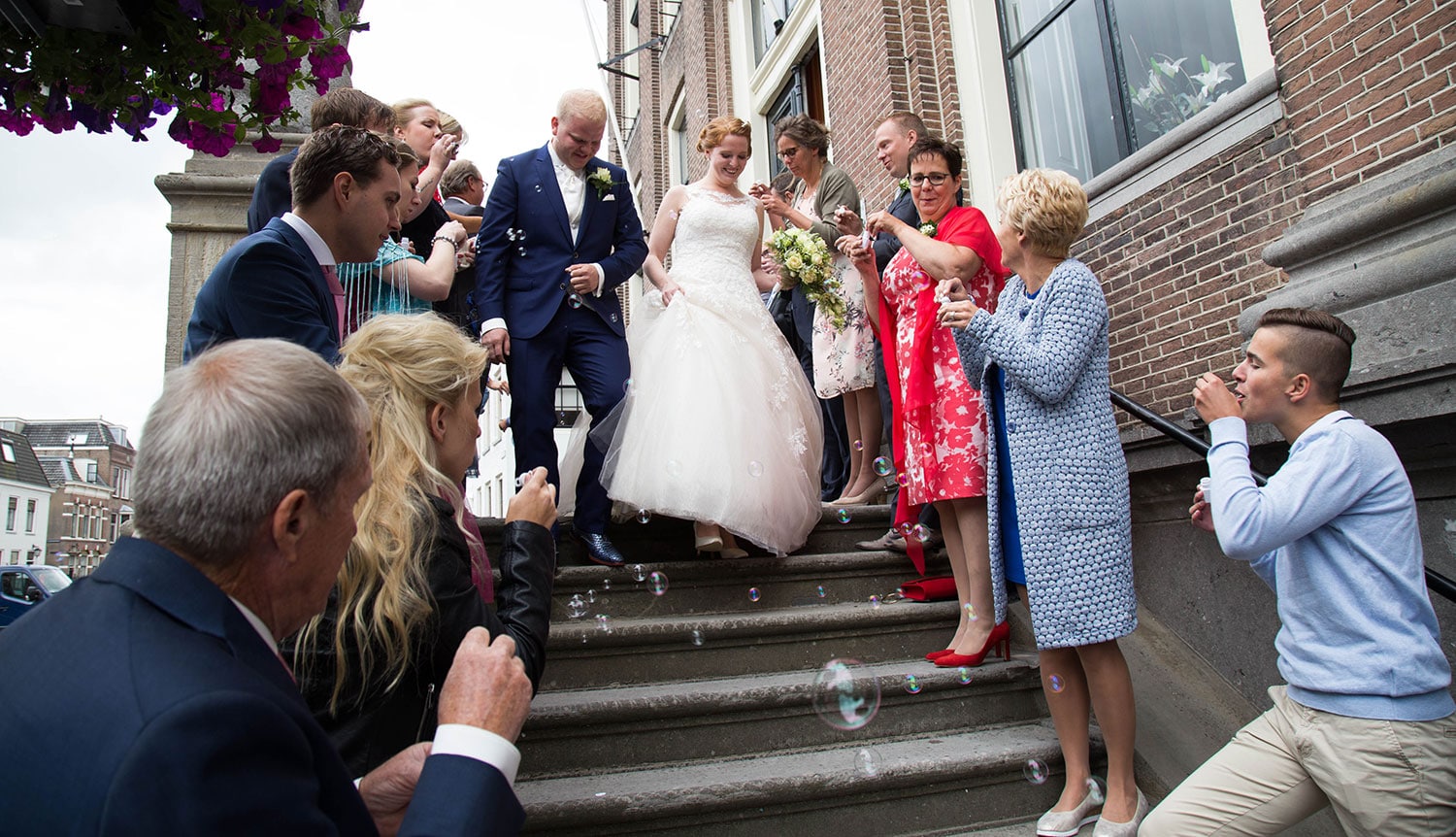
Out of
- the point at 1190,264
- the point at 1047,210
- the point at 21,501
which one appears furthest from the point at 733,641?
the point at 21,501

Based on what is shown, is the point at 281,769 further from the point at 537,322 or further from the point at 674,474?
the point at 537,322

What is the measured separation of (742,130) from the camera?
4.64 metres

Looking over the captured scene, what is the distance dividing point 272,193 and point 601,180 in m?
1.67

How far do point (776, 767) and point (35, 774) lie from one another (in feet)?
7.92

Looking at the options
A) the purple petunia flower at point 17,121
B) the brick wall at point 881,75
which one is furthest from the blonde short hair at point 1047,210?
the brick wall at point 881,75

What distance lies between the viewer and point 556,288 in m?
4.22

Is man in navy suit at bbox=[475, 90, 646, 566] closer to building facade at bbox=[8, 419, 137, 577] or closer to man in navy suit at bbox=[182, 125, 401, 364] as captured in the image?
man in navy suit at bbox=[182, 125, 401, 364]

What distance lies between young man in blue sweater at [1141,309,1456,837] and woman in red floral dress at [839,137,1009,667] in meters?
1.15

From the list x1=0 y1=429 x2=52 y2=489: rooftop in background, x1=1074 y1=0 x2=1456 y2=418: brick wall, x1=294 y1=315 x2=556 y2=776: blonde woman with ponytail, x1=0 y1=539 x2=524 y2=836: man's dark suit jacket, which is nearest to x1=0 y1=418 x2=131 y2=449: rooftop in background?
x1=0 y1=429 x2=52 y2=489: rooftop in background

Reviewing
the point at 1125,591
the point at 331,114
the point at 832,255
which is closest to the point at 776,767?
the point at 1125,591

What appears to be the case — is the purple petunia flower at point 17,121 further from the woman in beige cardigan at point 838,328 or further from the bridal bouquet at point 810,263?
the woman in beige cardigan at point 838,328

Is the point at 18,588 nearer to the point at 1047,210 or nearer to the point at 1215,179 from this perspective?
the point at 1047,210

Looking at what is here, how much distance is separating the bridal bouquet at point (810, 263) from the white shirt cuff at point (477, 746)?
11.6 feet

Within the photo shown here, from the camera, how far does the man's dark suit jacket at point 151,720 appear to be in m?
0.82
